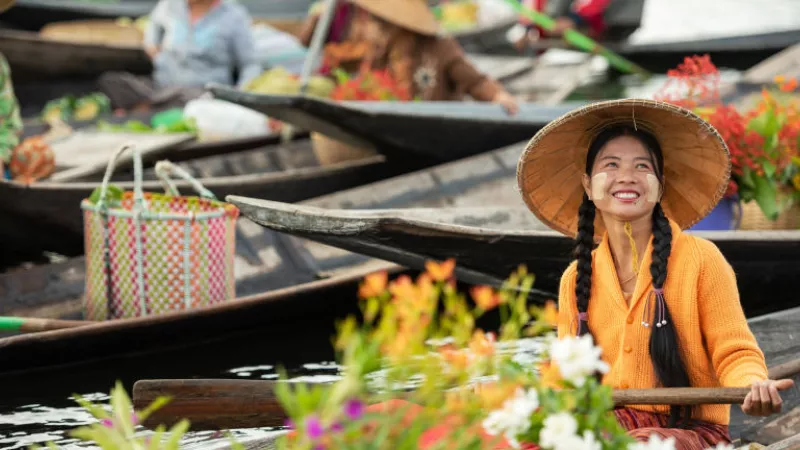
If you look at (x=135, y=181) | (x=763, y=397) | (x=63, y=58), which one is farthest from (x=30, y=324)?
(x=63, y=58)

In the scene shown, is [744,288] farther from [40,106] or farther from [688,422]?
[40,106]

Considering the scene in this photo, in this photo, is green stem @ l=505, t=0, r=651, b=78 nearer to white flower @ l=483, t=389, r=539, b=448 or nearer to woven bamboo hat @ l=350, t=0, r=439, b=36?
woven bamboo hat @ l=350, t=0, r=439, b=36

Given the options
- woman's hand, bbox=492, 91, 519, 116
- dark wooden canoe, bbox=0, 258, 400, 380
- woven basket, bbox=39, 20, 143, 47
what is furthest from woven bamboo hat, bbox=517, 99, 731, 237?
woven basket, bbox=39, 20, 143, 47

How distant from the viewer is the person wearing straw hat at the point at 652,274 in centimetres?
265

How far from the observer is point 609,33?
1220 centimetres

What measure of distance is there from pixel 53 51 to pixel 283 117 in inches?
154

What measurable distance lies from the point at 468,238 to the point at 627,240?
126 centimetres

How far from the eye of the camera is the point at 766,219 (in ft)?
15.7

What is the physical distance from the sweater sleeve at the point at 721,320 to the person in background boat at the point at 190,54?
494 cm

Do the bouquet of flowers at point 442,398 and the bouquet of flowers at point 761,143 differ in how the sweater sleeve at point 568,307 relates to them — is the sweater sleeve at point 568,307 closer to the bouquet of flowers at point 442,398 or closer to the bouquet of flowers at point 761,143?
the bouquet of flowers at point 442,398

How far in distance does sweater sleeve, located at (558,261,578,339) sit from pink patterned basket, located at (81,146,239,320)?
1.76 m

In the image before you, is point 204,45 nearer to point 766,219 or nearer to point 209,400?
point 766,219

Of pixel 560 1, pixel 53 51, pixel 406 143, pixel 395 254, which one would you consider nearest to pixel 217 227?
pixel 395 254

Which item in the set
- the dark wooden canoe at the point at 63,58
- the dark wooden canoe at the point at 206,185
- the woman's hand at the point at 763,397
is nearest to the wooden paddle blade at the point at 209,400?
the woman's hand at the point at 763,397
